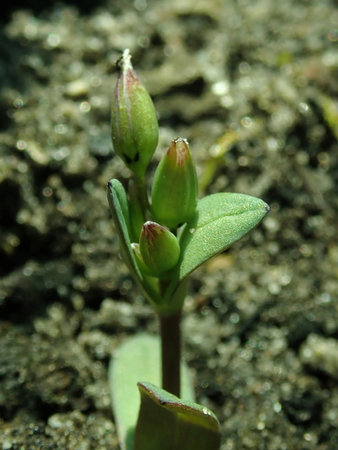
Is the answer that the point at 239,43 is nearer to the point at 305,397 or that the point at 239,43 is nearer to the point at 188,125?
the point at 188,125

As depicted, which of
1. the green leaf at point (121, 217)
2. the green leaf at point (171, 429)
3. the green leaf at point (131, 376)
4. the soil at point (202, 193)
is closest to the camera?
the green leaf at point (121, 217)

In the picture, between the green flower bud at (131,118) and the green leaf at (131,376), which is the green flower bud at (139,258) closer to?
the green flower bud at (131,118)

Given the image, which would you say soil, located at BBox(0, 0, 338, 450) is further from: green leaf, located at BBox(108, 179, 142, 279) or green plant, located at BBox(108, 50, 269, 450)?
green leaf, located at BBox(108, 179, 142, 279)

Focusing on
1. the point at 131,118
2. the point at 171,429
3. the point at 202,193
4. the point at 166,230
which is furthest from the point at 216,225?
the point at 202,193

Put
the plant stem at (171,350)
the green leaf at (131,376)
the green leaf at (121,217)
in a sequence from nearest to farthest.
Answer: the green leaf at (121,217)
the plant stem at (171,350)
the green leaf at (131,376)

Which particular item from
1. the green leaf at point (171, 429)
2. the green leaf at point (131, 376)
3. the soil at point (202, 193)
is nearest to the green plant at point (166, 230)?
the green leaf at point (171, 429)

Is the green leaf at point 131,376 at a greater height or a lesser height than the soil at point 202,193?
lesser

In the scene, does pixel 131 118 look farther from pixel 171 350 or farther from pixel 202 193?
pixel 202 193
